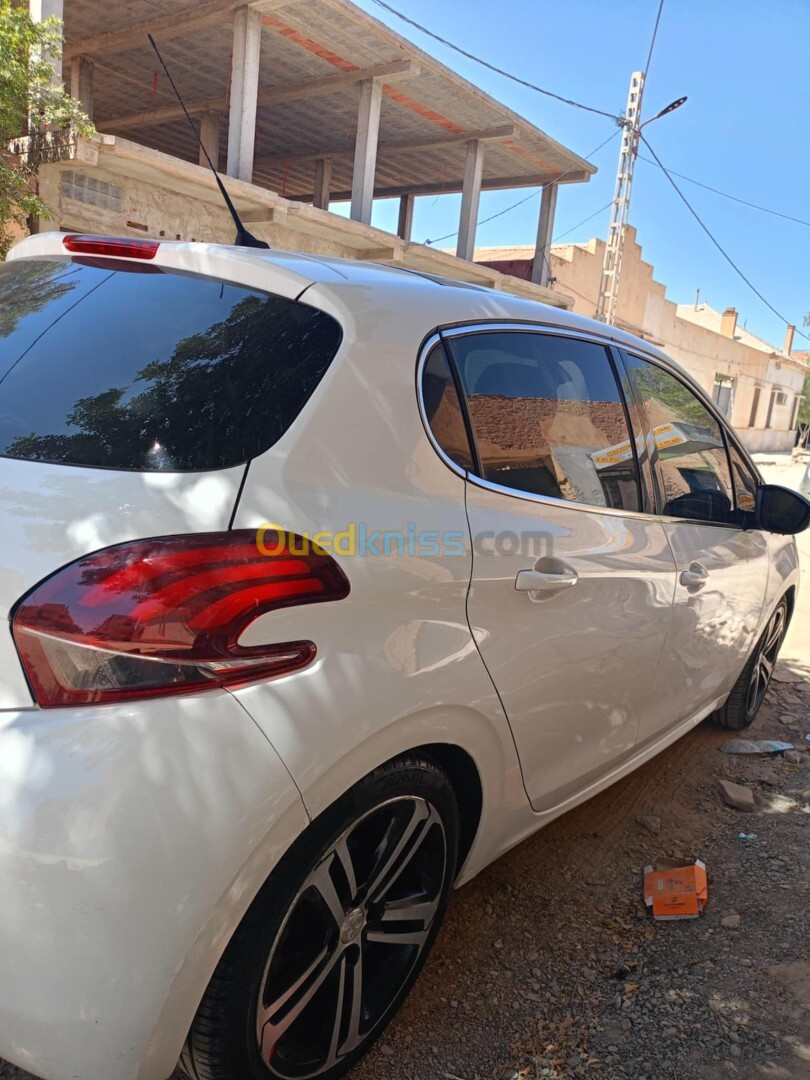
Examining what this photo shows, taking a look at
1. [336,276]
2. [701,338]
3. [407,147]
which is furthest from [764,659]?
[701,338]

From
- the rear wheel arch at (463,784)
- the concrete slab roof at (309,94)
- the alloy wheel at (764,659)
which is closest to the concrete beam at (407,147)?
the concrete slab roof at (309,94)

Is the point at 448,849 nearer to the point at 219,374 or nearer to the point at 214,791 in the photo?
the point at 214,791

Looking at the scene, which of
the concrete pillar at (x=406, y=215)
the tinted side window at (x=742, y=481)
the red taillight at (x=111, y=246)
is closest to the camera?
the red taillight at (x=111, y=246)

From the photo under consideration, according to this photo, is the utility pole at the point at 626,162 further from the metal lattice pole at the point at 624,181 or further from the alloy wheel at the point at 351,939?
the alloy wheel at the point at 351,939

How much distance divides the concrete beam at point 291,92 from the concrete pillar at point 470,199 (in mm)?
2839

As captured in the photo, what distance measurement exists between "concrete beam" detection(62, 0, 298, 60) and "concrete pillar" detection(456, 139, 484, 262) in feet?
18.0

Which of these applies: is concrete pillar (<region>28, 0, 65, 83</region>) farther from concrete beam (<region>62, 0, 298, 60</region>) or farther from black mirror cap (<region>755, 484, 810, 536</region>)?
black mirror cap (<region>755, 484, 810, 536</region>)

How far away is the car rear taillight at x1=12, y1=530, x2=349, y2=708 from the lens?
1.36 metres

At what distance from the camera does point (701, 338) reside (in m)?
32.1

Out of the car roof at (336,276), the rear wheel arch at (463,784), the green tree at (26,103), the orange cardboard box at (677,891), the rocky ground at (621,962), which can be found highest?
the green tree at (26,103)

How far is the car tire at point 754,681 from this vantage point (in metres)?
4.03

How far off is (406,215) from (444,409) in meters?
19.6

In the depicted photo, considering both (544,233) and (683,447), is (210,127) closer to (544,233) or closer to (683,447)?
(544,233)

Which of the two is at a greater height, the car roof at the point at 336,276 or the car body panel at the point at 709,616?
the car roof at the point at 336,276
